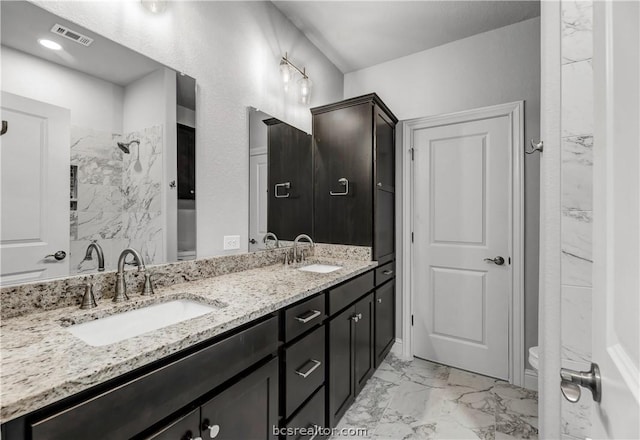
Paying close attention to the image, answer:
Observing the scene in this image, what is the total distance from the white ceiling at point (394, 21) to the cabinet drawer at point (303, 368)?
2.24m

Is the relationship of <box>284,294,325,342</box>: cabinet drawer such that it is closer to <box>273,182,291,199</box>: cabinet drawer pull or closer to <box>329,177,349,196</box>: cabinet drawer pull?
<box>273,182,291,199</box>: cabinet drawer pull

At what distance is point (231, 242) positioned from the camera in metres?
1.84

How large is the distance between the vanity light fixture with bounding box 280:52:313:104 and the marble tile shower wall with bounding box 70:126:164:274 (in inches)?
46.8

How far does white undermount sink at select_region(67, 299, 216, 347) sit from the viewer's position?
1003 millimetres

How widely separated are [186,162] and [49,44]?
656mm

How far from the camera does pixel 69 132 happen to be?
1147 mm

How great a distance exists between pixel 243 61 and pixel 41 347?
1805 mm

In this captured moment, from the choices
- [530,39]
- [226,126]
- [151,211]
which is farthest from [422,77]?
[151,211]

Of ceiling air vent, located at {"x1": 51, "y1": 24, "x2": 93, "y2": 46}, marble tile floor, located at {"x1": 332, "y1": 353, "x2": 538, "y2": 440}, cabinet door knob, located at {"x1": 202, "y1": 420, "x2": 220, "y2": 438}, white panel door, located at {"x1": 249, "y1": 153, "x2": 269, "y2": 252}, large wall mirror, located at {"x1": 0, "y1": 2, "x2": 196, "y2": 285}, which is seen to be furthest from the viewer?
white panel door, located at {"x1": 249, "y1": 153, "x2": 269, "y2": 252}

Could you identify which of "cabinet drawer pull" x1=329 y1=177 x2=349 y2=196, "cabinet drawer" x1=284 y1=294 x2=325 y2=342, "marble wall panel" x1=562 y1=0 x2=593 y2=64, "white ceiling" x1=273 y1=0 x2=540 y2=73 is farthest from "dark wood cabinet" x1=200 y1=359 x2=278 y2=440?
"white ceiling" x1=273 y1=0 x2=540 y2=73

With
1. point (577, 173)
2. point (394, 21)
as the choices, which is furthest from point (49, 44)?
point (394, 21)

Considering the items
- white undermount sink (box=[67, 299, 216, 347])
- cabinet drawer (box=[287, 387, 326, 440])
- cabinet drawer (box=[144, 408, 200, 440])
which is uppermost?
white undermount sink (box=[67, 299, 216, 347])

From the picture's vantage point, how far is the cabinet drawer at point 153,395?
629 mm

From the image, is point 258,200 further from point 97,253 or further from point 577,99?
point 577,99
